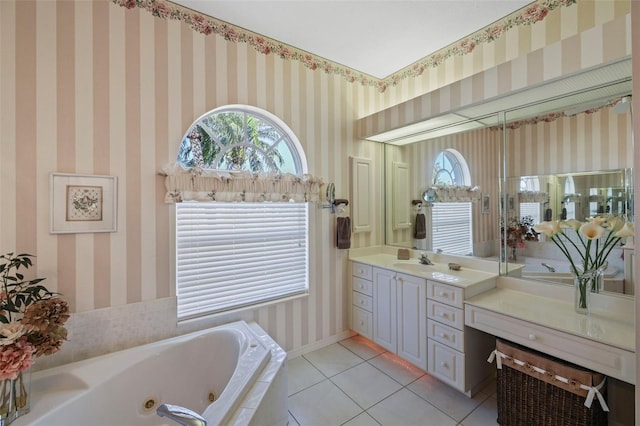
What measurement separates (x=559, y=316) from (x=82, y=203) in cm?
308

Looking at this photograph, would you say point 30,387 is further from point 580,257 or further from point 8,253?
point 580,257

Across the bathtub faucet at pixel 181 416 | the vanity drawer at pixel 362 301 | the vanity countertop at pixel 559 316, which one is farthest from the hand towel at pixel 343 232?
the bathtub faucet at pixel 181 416

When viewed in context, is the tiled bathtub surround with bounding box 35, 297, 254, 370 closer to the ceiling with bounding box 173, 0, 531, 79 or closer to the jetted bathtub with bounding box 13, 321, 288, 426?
the jetted bathtub with bounding box 13, 321, 288, 426

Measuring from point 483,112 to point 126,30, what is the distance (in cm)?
276

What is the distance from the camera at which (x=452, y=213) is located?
2643mm

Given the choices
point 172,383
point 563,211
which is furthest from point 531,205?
point 172,383

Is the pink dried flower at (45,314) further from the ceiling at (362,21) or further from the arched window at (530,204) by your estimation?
the arched window at (530,204)

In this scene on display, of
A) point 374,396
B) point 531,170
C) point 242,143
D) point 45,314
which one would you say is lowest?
point 374,396

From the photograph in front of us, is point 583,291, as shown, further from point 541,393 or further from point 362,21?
point 362,21

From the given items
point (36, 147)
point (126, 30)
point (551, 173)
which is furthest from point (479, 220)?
point (36, 147)

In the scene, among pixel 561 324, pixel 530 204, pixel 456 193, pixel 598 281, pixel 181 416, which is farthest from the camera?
pixel 456 193

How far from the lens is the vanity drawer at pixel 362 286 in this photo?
8.92 feet

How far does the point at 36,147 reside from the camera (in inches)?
63.9

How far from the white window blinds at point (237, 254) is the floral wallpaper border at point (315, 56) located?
140 centimetres
